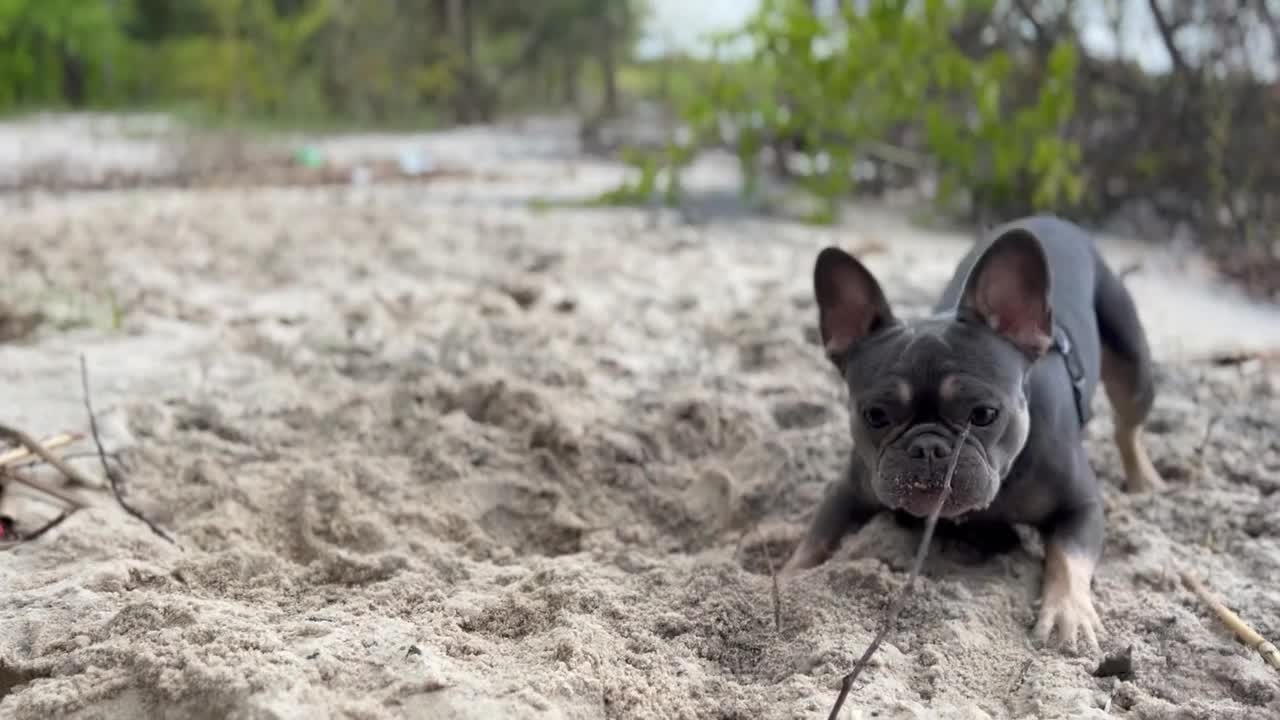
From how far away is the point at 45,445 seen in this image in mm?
3014

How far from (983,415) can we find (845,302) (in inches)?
17.5

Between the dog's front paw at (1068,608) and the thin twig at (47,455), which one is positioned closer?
the dog's front paw at (1068,608)

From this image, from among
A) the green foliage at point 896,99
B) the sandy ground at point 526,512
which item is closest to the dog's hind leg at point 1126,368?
the sandy ground at point 526,512

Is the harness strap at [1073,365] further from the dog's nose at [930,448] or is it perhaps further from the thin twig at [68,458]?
the thin twig at [68,458]

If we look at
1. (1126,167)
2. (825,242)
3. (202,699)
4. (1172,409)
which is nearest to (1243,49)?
(1126,167)

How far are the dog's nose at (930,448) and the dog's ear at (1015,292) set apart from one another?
1.19 feet

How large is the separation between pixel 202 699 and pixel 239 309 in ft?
11.1

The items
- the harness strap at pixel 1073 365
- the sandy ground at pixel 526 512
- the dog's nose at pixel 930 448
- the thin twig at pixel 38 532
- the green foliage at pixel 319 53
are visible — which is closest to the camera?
the sandy ground at pixel 526 512

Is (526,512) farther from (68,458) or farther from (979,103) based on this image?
(979,103)

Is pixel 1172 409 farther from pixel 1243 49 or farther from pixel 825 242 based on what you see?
pixel 1243 49

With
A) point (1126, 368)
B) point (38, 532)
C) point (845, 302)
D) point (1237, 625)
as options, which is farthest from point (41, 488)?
point (1126, 368)

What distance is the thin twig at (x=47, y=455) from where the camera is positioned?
2.86 meters

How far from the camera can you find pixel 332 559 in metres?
2.62

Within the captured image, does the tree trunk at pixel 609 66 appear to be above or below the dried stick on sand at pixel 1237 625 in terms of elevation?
above
